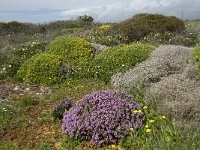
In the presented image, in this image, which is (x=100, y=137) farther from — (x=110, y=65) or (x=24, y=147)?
(x=110, y=65)

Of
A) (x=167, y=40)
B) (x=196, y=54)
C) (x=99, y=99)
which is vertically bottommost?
(x=167, y=40)

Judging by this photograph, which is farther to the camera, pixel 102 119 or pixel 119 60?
pixel 119 60

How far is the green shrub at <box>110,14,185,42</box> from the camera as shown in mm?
20203

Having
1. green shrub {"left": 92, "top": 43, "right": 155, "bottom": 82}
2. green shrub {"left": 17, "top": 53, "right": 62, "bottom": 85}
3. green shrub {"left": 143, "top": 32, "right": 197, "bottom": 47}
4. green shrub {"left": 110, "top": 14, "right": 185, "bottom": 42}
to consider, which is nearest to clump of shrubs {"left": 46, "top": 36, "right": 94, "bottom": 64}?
green shrub {"left": 17, "top": 53, "right": 62, "bottom": 85}

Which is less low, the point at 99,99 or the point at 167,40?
the point at 99,99

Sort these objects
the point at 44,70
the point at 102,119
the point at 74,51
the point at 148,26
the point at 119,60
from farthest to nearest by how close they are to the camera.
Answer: the point at 148,26 < the point at 74,51 < the point at 44,70 < the point at 119,60 < the point at 102,119

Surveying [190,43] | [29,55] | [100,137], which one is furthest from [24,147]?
[190,43]

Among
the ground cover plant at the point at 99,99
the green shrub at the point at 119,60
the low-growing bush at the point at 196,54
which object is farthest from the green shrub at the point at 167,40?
the low-growing bush at the point at 196,54

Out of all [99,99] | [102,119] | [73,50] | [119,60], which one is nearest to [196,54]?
[119,60]

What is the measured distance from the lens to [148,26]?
21.1 metres

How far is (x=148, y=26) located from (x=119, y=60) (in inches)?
363

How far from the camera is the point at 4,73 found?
1416 centimetres

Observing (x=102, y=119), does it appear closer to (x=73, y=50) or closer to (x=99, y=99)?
(x=99, y=99)

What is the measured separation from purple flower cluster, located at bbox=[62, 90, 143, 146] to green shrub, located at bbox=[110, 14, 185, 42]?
1149 cm
